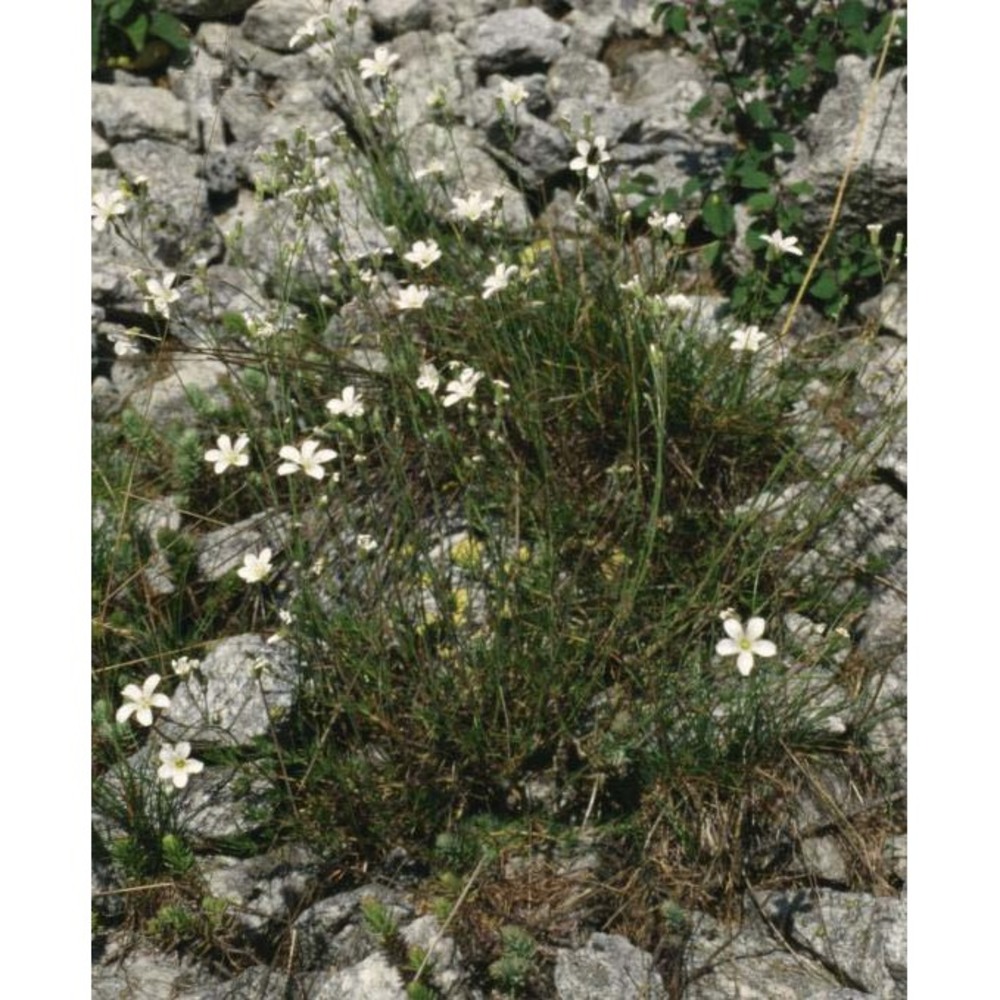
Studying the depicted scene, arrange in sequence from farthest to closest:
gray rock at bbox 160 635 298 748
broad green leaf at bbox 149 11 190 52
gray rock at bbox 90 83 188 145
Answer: broad green leaf at bbox 149 11 190 52 → gray rock at bbox 90 83 188 145 → gray rock at bbox 160 635 298 748

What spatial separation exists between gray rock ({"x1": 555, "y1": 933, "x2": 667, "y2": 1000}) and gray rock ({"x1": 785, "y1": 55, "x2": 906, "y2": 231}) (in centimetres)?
246

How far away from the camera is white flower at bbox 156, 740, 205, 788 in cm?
263

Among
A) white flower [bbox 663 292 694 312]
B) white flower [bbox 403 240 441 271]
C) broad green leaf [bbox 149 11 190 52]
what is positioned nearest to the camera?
white flower [bbox 663 292 694 312]

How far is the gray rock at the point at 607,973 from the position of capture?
250 centimetres

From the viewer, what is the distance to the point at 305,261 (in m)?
4.15

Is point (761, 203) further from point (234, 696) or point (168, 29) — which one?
point (168, 29)

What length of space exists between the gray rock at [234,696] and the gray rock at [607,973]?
899 millimetres

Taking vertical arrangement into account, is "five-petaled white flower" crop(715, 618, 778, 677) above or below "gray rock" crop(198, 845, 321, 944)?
above

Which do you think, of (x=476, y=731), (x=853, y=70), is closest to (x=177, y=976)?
(x=476, y=731)

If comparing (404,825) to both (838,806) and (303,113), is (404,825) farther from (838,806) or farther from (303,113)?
(303,113)

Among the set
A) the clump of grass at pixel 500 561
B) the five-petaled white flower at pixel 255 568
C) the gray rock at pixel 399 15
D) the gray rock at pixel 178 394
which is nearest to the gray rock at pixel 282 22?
the gray rock at pixel 399 15

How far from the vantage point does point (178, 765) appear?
265 centimetres

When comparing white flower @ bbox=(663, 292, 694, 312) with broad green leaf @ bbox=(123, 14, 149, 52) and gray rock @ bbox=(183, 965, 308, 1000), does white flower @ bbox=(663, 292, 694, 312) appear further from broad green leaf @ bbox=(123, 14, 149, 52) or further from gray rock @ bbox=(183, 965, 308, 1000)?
broad green leaf @ bbox=(123, 14, 149, 52)

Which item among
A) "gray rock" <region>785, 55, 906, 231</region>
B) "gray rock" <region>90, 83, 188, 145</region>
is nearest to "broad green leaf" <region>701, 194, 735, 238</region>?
"gray rock" <region>785, 55, 906, 231</region>
